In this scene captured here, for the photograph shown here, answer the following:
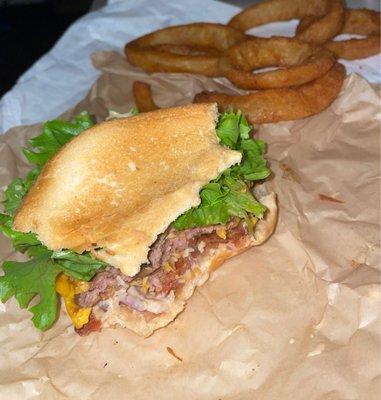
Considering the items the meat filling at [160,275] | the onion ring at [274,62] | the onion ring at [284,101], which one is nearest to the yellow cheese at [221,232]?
the meat filling at [160,275]

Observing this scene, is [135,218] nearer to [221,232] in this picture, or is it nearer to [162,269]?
[162,269]

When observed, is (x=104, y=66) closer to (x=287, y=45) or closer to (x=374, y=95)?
(x=287, y=45)

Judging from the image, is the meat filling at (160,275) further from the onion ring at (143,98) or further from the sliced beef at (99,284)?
the onion ring at (143,98)

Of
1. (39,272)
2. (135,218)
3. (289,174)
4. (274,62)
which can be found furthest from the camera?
(274,62)

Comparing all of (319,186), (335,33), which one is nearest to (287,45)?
(335,33)

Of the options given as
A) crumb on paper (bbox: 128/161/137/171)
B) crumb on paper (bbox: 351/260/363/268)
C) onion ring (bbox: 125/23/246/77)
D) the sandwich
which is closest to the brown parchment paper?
crumb on paper (bbox: 351/260/363/268)

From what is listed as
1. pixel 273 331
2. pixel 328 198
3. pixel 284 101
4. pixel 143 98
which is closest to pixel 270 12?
pixel 284 101

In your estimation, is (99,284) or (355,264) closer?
(99,284)
